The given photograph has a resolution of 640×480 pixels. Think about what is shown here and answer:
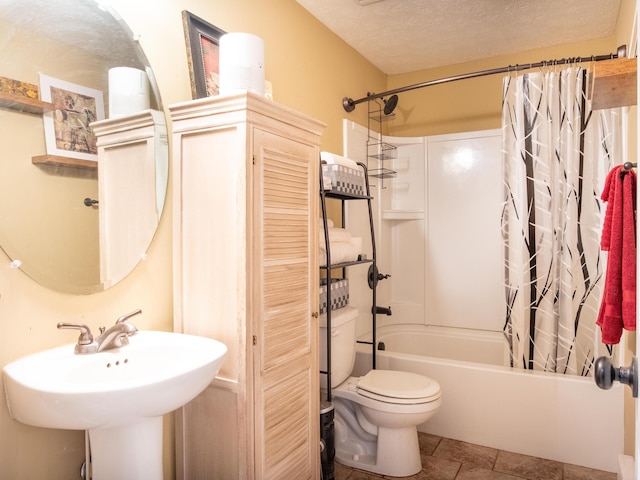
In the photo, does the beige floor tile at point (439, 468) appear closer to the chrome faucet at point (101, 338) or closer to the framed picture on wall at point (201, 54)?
the chrome faucet at point (101, 338)

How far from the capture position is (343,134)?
304cm

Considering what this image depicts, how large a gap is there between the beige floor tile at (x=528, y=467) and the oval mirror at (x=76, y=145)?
6.77ft

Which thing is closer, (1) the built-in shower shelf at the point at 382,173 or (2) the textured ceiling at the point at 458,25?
(2) the textured ceiling at the point at 458,25

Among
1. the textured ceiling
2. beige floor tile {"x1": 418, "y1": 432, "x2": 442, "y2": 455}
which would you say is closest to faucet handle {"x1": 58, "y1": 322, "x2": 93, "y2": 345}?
beige floor tile {"x1": 418, "y1": 432, "x2": 442, "y2": 455}

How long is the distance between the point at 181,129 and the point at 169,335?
76 centimetres

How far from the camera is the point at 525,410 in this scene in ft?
7.77

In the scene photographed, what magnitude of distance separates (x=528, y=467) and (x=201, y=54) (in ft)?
8.31

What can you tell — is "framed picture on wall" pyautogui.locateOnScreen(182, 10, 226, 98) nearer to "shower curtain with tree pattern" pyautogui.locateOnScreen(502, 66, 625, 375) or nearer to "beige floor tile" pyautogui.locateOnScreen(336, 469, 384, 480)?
"shower curtain with tree pattern" pyautogui.locateOnScreen(502, 66, 625, 375)

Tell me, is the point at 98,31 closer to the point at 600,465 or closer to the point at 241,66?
the point at 241,66

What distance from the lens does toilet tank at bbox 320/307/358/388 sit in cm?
227

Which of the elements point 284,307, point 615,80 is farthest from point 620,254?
point 284,307

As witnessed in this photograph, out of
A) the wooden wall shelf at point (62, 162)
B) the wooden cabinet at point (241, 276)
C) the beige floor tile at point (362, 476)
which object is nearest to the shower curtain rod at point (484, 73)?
the wooden cabinet at point (241, 276)

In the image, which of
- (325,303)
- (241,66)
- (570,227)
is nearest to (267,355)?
(325,303)

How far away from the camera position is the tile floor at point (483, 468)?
2.15m
